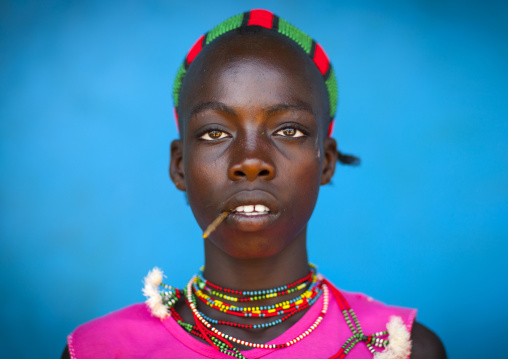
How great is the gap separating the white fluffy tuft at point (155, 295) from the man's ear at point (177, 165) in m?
0.30

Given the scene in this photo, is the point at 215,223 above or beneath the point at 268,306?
above

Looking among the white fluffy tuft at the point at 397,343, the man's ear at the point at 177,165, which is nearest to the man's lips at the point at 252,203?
the man's ear at the point at 177,165

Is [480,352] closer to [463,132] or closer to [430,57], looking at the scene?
[463,132]

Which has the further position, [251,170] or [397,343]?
[397,343]

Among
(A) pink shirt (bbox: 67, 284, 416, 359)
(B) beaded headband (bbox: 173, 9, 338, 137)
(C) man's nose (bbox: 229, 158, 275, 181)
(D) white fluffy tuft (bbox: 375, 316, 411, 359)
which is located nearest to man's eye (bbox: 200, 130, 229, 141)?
(C) man's nose (bbox: 229, 158, 275, 181)

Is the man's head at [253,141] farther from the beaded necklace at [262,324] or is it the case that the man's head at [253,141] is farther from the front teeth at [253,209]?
the beaded necklace at [262,324]

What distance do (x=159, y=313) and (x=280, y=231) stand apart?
484 millimetres

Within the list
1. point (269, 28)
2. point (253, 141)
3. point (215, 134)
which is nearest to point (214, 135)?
point (215, 134)

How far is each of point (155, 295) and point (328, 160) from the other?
2.41 ft

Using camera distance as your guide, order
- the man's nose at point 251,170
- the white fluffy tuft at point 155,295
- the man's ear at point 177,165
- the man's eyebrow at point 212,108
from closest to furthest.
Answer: the man's nose at point 251,170 < the man's eyebrow at point 212,108 < the white fluffy tuft at point 155,295 < the man's ear at point 177,165

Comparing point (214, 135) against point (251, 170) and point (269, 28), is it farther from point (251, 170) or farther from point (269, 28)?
→ point (269, 28)

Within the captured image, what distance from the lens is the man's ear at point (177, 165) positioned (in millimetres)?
1900

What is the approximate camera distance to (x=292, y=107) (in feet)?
5.53

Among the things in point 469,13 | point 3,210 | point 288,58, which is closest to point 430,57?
point 469,13
